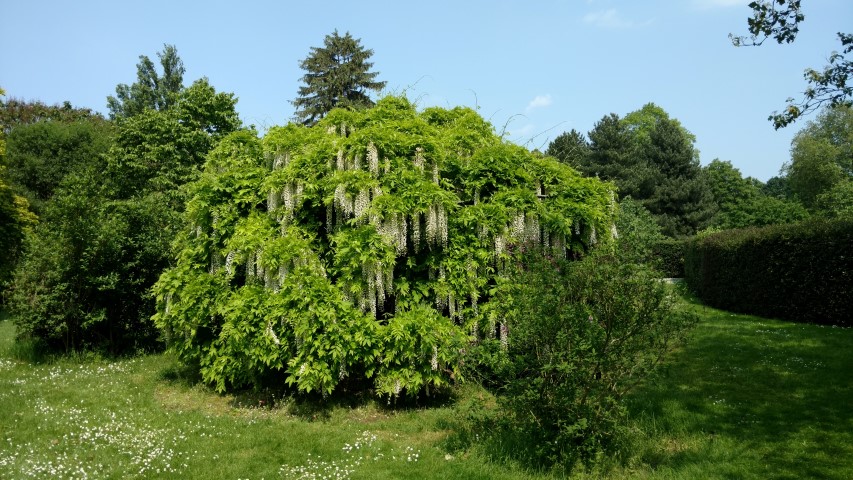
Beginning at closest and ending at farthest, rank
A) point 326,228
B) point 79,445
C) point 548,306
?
1. point 548,306
2. point 79,445
3. point 326,228

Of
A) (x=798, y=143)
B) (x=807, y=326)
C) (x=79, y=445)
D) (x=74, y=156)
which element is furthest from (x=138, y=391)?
(x=798, y=143)

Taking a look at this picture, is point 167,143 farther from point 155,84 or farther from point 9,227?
point 155,84

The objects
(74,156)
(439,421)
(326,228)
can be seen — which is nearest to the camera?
(439,421)

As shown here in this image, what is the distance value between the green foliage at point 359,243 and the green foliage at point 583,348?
5.55ft

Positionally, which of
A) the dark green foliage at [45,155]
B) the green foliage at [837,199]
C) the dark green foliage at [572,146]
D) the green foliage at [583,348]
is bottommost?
the green foliage at [583,348]

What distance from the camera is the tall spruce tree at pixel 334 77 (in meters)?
34.6

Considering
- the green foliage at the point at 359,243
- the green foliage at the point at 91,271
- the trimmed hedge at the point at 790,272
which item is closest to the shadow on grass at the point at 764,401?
the trimmed hedge at the point at 790,272

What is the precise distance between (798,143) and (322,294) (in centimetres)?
5466

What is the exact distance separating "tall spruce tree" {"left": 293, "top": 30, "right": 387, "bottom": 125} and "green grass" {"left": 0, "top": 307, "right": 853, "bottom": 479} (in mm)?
26878

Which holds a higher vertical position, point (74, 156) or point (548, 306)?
point (74, 156)

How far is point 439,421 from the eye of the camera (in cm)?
731

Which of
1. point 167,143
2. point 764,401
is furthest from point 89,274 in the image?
point 764,401

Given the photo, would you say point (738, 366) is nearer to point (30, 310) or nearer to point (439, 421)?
point (439, 421)

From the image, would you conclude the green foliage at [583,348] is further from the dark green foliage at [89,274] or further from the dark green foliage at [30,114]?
the dark green foliage at [30,114]
